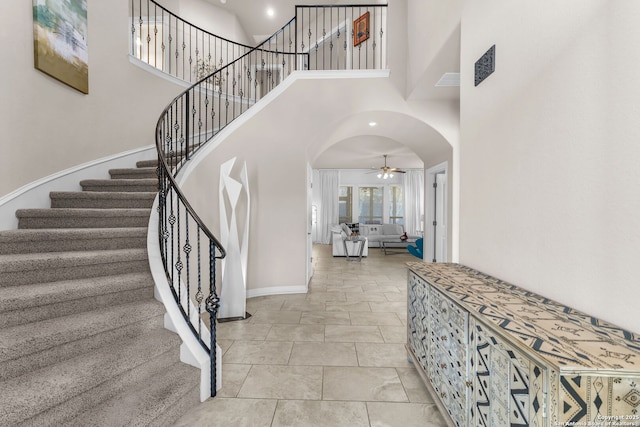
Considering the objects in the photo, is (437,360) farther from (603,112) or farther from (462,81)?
(462,81)

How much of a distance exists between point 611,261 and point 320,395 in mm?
1864

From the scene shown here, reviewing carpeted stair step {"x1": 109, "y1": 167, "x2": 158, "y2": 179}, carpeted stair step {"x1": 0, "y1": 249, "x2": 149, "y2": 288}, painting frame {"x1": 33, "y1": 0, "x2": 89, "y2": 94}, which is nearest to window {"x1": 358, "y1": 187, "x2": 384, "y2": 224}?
carpeted stair step {"x1": 109, "y1": 167, "x2": 158, "y2": 179}

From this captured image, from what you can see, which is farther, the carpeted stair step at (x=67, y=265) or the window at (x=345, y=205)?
the window at (x=345, y=205)

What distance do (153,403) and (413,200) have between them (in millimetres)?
10612

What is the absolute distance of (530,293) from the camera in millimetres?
1520

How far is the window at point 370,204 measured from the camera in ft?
37.3

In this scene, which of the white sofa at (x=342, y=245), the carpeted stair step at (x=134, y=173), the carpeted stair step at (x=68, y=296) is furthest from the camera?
the white sofa at (x=342, y=245)

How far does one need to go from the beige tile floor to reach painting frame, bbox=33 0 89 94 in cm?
345

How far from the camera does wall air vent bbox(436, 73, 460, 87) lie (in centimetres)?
344

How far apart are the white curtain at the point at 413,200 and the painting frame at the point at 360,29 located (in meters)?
5.99

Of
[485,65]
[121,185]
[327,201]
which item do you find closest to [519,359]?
[485,65]

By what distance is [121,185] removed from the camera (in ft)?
11.2

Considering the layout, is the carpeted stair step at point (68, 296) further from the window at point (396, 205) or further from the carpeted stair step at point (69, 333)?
the window at point (396, 205)

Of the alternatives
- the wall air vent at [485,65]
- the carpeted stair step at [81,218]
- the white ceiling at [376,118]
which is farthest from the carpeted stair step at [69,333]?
the white ceiling at [376,118]
